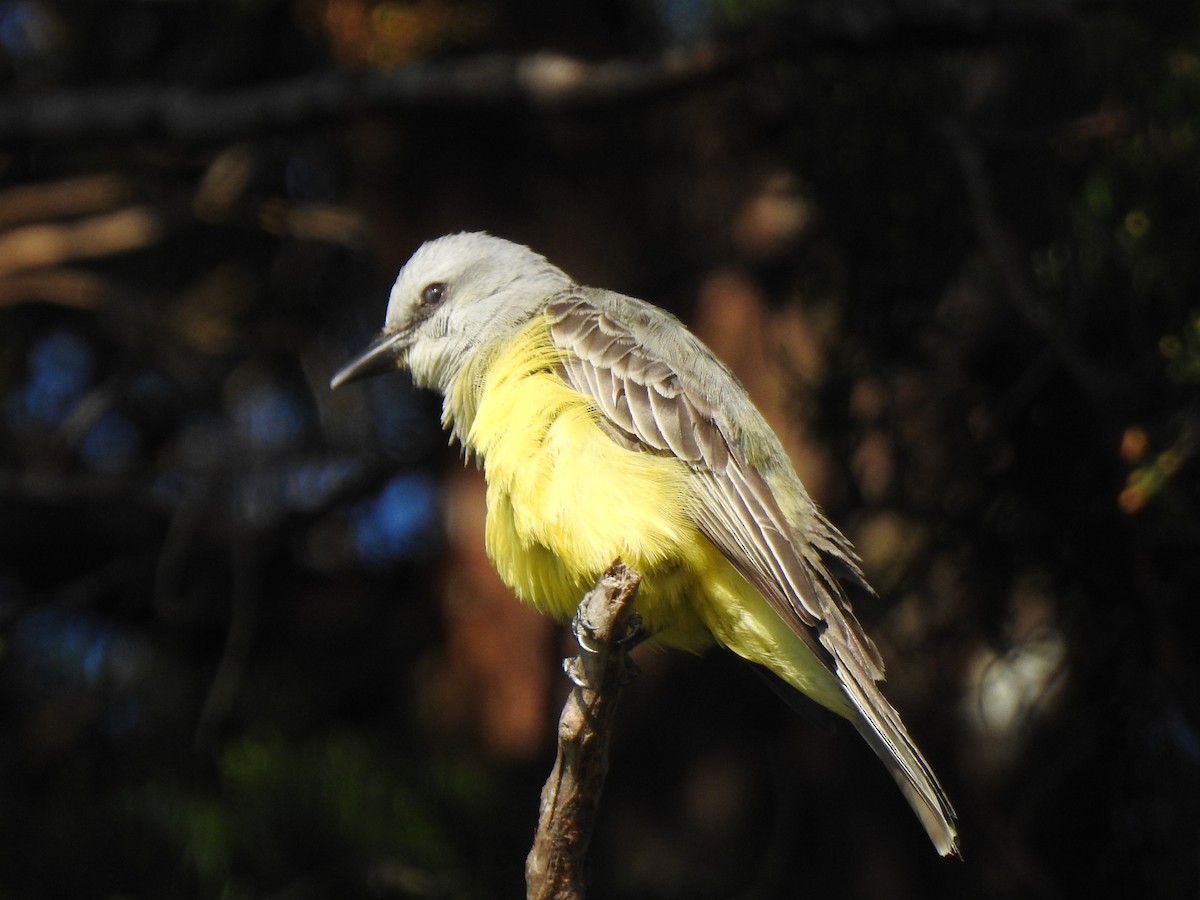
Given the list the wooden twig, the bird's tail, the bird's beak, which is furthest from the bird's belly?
the bird's beak

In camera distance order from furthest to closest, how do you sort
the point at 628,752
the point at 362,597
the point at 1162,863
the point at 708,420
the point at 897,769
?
the point at 362,597, the point at 628,752, the point at 1162,863, the point at 708,420, the point at 897,769

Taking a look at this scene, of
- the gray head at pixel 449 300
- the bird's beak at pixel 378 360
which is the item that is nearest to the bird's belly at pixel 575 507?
the gray head at pixel 449 300

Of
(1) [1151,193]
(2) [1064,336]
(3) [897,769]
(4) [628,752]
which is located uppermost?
(1) [1151,193]

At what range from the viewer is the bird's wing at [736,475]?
3035 mm

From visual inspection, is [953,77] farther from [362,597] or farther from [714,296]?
[362,597]

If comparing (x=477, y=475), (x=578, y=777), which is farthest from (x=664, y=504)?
(x=477, y=475)

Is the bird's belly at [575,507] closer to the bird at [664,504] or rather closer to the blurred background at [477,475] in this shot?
the bird at [664,504]

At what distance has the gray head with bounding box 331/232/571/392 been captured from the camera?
4023 mm

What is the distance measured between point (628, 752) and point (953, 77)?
2.85m

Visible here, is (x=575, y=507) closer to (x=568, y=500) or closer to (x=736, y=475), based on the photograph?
(x=568, y=500)

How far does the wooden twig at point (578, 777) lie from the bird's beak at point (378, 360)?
1568mm

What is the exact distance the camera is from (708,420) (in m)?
3.47

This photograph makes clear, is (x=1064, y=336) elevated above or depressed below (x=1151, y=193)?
below

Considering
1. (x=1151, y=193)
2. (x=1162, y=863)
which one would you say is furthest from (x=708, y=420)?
(x=1162, y=863)
